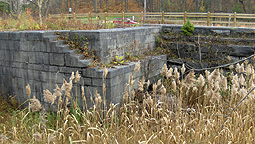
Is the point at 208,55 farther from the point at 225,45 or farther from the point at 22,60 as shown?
the point at 22,60

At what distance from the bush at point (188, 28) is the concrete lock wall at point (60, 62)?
2.10m

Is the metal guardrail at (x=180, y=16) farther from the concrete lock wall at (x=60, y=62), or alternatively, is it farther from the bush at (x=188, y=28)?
the concrete lock wall at (x=60, y=62)

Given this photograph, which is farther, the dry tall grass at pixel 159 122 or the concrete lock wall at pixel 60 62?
the concrete lock wall at pixel 60 62

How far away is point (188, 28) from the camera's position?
33.0 ft

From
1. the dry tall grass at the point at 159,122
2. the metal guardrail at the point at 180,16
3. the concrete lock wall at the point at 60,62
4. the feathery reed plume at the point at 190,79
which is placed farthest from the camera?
the metal guardrail at the point at 180,16

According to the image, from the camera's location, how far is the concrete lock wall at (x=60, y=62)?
636cm

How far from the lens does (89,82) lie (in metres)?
6.29

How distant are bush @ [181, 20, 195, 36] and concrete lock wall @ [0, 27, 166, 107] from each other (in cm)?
210

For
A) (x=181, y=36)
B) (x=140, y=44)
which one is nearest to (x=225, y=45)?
(x=181, y=36)

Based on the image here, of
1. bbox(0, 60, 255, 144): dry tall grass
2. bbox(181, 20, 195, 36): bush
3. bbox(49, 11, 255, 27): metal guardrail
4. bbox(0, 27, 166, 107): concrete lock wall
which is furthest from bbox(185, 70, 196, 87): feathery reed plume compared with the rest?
bbox(49, 11, 255, 27): metal guardrail

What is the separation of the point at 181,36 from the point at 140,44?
91.1 inches

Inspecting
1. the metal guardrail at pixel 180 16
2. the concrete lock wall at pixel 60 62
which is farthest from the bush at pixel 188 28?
the metal guardrail at pixel 180 16

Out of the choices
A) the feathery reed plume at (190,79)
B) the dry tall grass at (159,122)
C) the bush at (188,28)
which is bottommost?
the dry tall grass at (159,122)

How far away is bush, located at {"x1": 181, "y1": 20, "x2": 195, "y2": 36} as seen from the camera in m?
10.0
